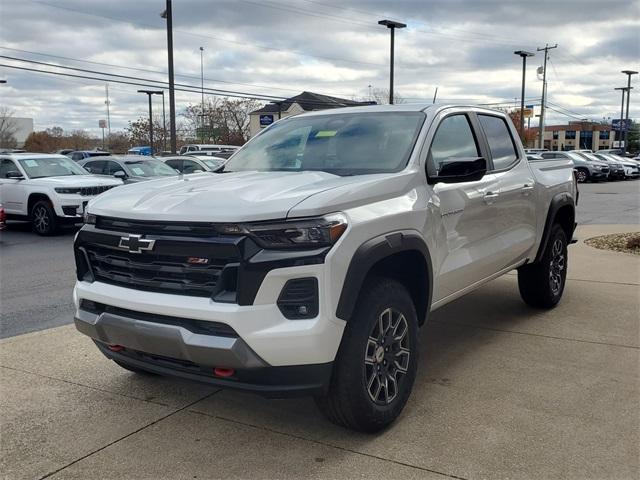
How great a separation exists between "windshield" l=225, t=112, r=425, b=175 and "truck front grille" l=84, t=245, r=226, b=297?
1.31 meters

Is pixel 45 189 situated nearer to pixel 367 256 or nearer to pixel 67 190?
pixel 67 190

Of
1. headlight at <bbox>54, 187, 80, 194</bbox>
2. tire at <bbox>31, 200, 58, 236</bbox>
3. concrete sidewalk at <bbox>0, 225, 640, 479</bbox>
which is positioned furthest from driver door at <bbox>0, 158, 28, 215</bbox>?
concrete sidewalk at <bbox>0, 225, 640, 479</bbox>

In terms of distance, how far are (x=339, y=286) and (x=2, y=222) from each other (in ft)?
34.2

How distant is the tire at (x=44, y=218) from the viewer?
521 inches

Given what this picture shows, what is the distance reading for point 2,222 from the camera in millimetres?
11703

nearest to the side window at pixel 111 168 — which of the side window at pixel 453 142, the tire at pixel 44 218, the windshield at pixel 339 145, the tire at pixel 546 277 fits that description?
the tire at pixel 44 218

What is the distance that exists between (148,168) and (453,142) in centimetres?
1279

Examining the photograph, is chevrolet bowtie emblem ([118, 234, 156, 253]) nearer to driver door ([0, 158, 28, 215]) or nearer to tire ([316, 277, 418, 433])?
tire ([316, 277, 418, 433])

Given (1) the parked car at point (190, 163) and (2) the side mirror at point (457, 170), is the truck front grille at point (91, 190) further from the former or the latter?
(2) the side mirror at point (457, 170)

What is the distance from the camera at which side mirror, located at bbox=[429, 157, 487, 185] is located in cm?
409

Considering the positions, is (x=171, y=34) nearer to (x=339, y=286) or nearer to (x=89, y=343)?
(x=89, y=343)

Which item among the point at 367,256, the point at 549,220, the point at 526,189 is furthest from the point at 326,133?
the point at 549,220

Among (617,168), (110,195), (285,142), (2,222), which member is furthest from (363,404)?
(617,168)

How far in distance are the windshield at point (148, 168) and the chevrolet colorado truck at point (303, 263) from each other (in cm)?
1191
